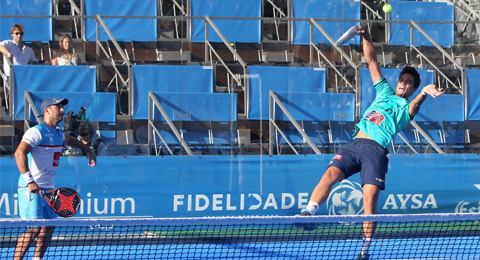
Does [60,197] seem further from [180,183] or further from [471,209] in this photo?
[471,209]

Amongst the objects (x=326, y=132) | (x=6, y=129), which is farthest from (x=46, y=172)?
(x=326, y=132)

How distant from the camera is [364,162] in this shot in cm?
468

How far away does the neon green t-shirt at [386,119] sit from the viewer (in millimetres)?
4762

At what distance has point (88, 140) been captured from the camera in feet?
22.5

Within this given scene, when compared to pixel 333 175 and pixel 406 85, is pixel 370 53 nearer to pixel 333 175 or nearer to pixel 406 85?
pixel 406 85

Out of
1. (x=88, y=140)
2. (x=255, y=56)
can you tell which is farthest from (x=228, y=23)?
(x=88, y=140)

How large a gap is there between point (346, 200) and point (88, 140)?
2.97 meters

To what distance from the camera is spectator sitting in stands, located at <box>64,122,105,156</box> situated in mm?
6860

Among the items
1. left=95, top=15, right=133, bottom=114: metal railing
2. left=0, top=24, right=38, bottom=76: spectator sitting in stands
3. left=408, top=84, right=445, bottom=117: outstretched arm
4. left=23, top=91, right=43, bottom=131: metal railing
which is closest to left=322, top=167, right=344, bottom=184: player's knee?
left=408, top=84, right=445, bottom=117: outstretched arm

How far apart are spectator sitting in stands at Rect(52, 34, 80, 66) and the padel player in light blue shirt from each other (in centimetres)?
351

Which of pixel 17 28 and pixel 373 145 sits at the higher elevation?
pixel 17 28

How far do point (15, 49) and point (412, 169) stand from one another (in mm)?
4654

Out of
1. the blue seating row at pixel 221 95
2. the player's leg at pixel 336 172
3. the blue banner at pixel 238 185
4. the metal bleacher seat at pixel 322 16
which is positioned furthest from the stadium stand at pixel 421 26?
the player's leg at pixel 336 172

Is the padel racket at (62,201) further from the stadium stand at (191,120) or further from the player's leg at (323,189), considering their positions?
the player's leg at (323,189)
